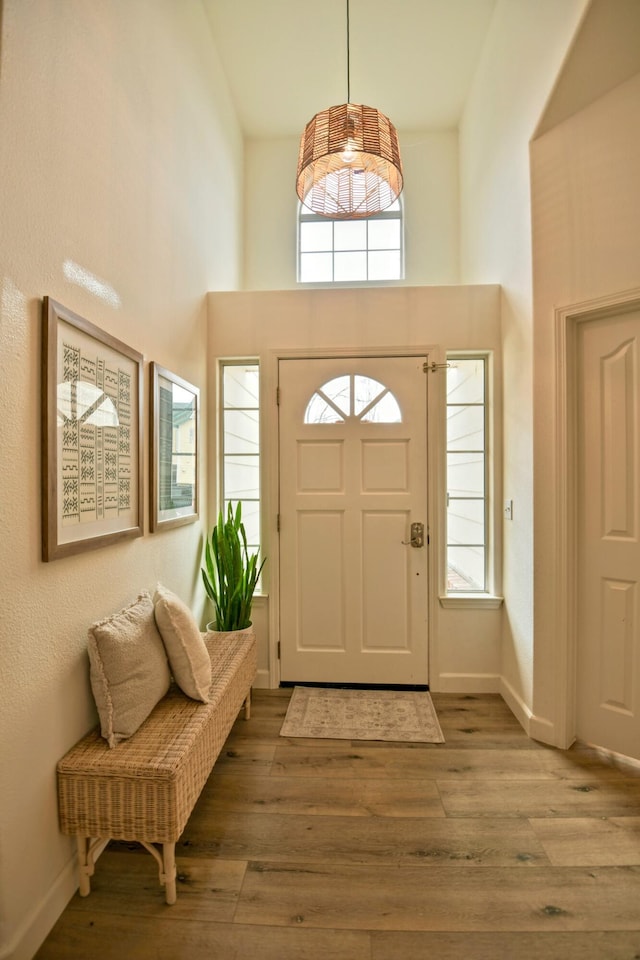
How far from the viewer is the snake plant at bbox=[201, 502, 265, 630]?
257 centimetres

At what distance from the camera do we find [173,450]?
2.27 meters

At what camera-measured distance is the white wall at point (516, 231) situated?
7.34 ft

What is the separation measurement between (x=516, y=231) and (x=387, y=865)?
2.96m

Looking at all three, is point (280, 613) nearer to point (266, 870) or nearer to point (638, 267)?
point (266, 870)

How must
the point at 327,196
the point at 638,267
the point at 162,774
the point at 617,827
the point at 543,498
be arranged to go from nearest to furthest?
1. the point at 162,774
2. the point at 617,827
3. the point at 638,267
4. the point at 543,498
5. the point at 327,196

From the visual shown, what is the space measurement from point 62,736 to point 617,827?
201 centimetres

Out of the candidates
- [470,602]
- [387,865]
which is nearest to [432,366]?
[470,602]

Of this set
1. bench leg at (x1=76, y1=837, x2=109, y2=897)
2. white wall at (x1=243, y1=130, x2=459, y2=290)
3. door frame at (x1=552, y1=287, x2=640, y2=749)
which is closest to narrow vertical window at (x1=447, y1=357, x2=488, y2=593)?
door frame at (x1=552, y1=287, x2=640, y2=749)

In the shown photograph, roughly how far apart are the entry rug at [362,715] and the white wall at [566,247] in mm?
611

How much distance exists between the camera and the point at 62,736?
1401 millimetres

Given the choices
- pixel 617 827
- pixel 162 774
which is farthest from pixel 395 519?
pixel 162 774

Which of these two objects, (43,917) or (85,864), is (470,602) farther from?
(43,917)

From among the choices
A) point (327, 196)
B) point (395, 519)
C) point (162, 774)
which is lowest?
point (162, 774)

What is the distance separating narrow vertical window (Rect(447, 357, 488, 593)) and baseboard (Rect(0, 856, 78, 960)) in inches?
87.7
